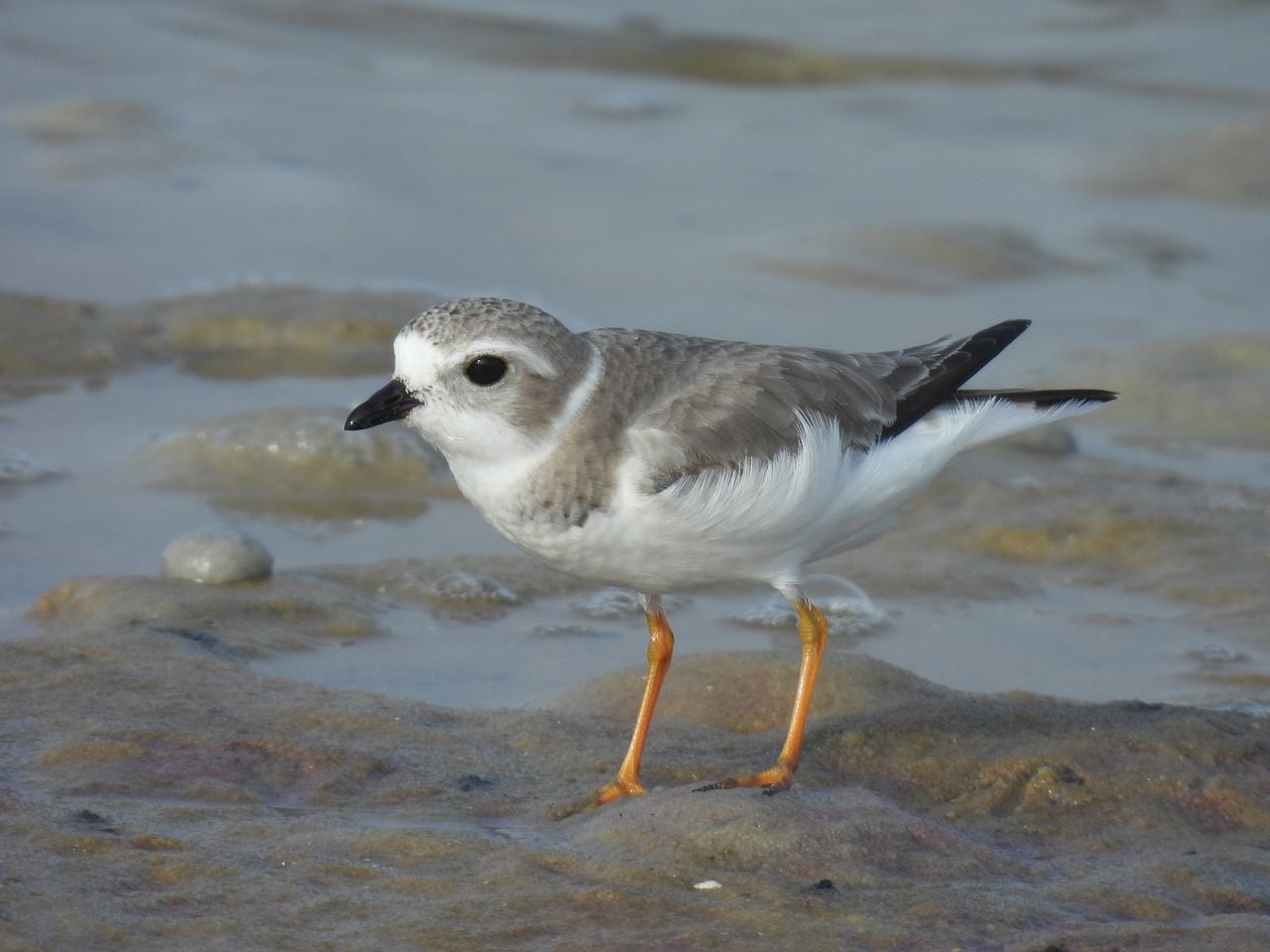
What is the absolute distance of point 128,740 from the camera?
4582mm

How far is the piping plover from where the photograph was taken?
15.1 ft

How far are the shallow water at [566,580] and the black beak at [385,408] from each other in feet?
2.88

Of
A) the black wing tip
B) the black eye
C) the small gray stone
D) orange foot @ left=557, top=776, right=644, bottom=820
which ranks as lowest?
orange foot @ left=557, top=776, right=644, bottom=820

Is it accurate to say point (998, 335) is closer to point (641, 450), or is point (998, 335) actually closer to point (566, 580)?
point (641, 450)

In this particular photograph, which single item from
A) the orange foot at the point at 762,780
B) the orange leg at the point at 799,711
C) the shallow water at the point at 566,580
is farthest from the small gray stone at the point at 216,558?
the orange foot at the point at 762,780

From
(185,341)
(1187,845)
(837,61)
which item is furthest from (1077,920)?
(837,61)

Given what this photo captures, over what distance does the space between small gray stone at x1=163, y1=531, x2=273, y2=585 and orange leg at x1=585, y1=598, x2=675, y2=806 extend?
172 centimetres

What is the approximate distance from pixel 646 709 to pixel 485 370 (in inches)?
42.5

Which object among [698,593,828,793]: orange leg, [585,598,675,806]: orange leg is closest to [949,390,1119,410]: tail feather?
[698,593,828,793]: orange leg

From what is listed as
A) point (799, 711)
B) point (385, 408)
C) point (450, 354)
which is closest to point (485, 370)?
point (450, 354)

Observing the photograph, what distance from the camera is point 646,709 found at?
497 cm

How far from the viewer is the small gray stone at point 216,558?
20.6 feet

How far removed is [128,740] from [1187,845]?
2728 mm

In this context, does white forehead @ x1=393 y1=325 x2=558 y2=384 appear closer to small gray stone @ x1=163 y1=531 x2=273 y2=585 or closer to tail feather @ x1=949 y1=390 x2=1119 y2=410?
tail feather @ x1=949 y1=390 x2=1119 y2=410
